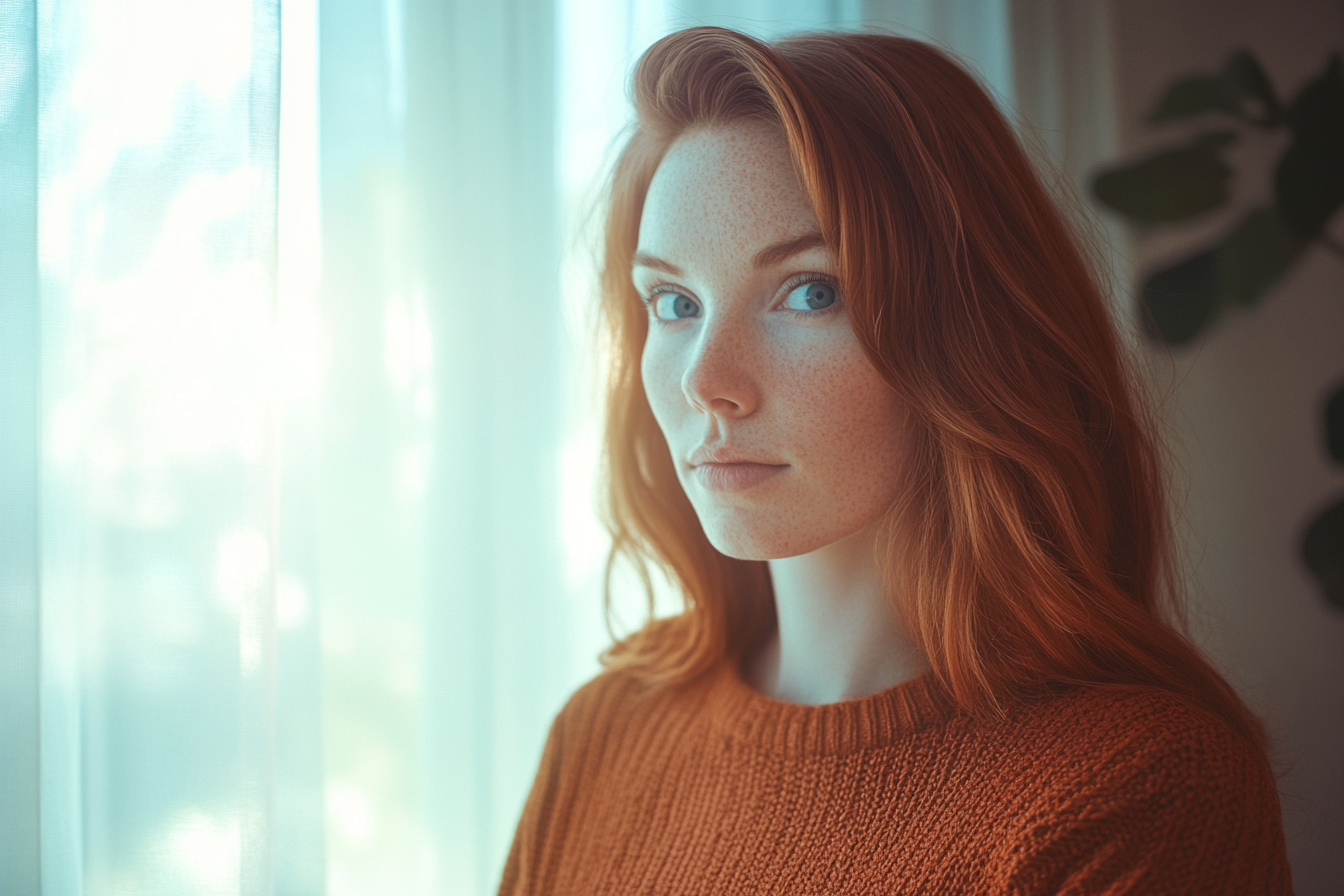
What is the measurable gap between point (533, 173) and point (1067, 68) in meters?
0.92

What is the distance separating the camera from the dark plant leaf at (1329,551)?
1.15 metres

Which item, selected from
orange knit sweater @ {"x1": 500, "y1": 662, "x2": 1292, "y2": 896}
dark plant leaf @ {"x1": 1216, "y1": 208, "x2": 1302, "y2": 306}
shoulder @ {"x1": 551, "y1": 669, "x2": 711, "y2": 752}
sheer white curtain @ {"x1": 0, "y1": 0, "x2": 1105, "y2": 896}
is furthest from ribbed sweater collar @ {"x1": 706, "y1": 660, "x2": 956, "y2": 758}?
dark plant leaf @ {"x1": 1216, "y1": 208, "x2": 1302, "y2": 306}

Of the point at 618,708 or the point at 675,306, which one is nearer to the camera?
the point at 675,306

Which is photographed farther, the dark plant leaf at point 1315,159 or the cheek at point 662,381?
the dark plant leaf at point 1315,159

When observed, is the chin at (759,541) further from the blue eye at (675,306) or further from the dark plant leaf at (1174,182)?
the dark plant leaf at (1174,182)

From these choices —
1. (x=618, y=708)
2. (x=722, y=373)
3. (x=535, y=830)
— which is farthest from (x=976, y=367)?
(x=535, y=830)

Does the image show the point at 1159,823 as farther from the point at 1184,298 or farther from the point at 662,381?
the point at 1184,298

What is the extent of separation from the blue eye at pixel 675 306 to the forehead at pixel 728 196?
7 centimetres

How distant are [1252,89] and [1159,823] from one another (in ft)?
3.63

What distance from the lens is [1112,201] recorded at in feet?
4.11

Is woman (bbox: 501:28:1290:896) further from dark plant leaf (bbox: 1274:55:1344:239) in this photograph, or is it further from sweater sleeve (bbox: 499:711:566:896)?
dark plant leaf (bbox: 1274:55:1344:239)

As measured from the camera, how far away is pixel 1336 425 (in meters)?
1.16

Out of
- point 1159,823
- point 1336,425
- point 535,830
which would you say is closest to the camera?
point 1159,823

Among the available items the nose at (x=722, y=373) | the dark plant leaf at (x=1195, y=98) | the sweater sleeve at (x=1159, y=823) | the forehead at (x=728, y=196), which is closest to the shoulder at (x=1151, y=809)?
the sweater sleeve at (x=1159, y=823)
